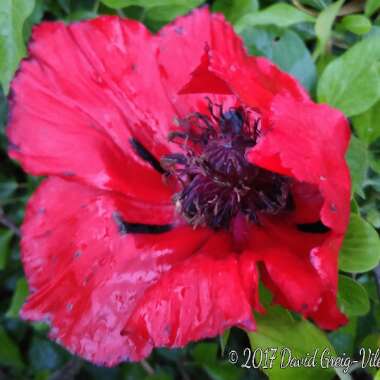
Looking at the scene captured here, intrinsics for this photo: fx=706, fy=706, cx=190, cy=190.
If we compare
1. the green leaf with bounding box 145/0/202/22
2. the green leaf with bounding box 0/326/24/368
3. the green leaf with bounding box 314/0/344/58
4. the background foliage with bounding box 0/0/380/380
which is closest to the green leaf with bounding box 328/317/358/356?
the background foliage with bounding box 0/0/380/380

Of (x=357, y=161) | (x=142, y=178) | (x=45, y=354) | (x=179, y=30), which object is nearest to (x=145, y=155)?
(x=142, y=178)

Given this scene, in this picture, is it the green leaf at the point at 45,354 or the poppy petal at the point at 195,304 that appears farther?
the green leaf at the point at 45,354

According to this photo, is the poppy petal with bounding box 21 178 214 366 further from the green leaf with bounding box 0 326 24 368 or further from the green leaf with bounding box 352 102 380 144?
the green leaf with bounding box 0 326 24 368

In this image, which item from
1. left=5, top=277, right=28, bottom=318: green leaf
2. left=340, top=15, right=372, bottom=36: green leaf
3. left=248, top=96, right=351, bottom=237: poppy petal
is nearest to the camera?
left=248, top=96, right=351, bottom=237: poppy petal

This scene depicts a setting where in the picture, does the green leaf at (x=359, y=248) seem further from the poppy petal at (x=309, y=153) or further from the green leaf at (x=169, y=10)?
the green leaf at (x=169, y=10)

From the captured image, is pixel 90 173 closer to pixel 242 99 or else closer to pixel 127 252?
pixel 127 252

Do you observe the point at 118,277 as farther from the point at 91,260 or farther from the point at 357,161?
the point at 357,161

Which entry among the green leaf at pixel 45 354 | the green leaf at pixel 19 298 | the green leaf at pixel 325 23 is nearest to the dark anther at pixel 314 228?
the green leaf at pixel 325 23
